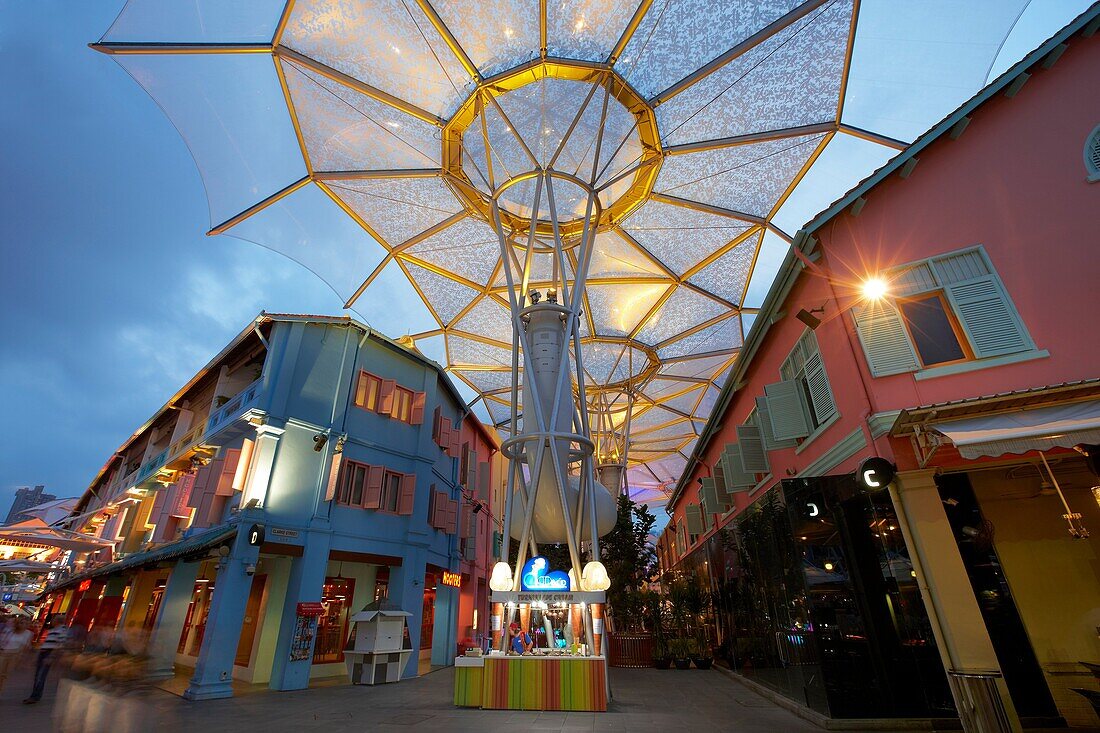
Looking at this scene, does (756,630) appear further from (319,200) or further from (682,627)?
(319,200)

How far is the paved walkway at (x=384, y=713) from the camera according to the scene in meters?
8.35

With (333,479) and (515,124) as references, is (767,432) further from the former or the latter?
(333,479)

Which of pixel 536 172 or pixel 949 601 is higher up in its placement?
pixel 536 172

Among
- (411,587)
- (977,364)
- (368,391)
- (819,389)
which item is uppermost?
(368,391)

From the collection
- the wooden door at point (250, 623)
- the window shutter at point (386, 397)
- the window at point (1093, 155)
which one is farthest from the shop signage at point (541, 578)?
the wooden door at point (250, 623)

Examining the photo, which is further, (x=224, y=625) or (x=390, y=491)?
(x=390, y=491)

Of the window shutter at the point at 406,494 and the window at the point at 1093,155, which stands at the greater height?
the window at the point at 1093,155

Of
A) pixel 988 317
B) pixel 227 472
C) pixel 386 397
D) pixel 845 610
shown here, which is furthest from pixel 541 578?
pixel 386 397

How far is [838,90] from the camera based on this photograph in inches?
505

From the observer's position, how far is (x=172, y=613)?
736 inches

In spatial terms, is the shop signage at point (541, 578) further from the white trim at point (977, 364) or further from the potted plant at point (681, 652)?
the potted plant at point (681, 652)

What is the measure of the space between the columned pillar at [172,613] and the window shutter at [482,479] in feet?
41.3

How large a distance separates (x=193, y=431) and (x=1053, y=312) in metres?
26.2

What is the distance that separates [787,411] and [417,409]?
13734mm
